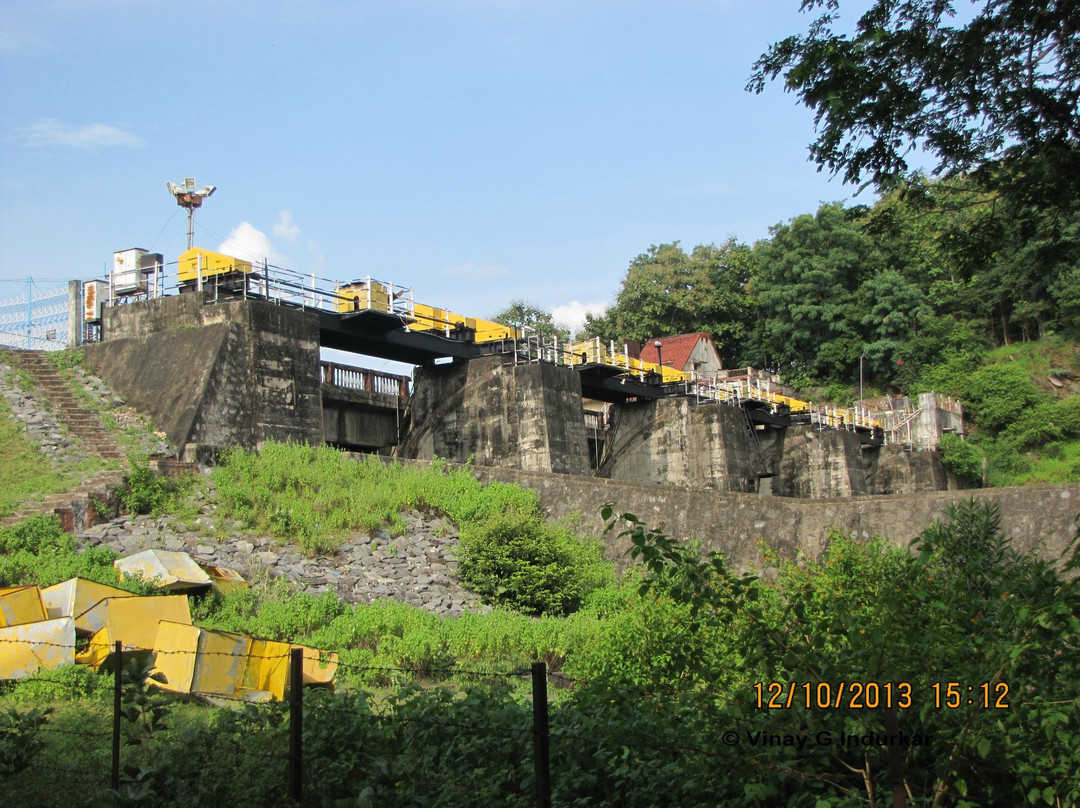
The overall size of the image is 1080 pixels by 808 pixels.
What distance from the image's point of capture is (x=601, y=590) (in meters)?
15.8

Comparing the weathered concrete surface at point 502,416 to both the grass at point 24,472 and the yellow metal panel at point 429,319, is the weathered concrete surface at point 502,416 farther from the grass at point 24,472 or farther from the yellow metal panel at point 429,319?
the grass at point 24,472

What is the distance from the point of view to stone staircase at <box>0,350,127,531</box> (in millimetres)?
14375

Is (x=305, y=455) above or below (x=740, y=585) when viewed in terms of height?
above

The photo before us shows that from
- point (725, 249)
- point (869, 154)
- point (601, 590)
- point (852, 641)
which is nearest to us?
point (852, 641)

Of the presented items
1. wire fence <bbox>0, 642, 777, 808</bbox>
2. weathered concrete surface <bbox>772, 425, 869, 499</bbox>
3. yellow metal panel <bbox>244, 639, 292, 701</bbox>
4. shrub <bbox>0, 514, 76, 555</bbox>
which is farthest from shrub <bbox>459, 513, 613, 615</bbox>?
weathered concrete surface <bbox>772, 425, 869, 499</bbox>

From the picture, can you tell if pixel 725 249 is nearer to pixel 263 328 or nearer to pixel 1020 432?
pixel 1020 432

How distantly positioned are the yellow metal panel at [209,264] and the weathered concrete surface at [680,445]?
47.8 ft

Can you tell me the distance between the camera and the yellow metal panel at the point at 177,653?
8.77m

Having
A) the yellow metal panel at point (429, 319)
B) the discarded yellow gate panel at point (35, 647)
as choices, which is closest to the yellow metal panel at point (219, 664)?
the discarded yellow gate panel at point (35, 647)

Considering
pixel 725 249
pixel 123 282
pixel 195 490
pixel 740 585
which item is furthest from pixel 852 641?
pixel 725 249

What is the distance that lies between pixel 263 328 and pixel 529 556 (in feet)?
22.6

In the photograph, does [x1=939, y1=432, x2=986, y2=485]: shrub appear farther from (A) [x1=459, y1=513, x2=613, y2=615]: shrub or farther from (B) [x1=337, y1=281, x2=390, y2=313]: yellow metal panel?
(A) [x1=459, y1=513, x2=613, y2=615]: shrub

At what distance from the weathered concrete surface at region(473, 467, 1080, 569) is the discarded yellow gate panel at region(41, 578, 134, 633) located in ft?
25.7

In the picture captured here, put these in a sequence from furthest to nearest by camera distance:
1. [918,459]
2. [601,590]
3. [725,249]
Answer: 1. [725,249]
2. [918,459]
3. [601,590]
